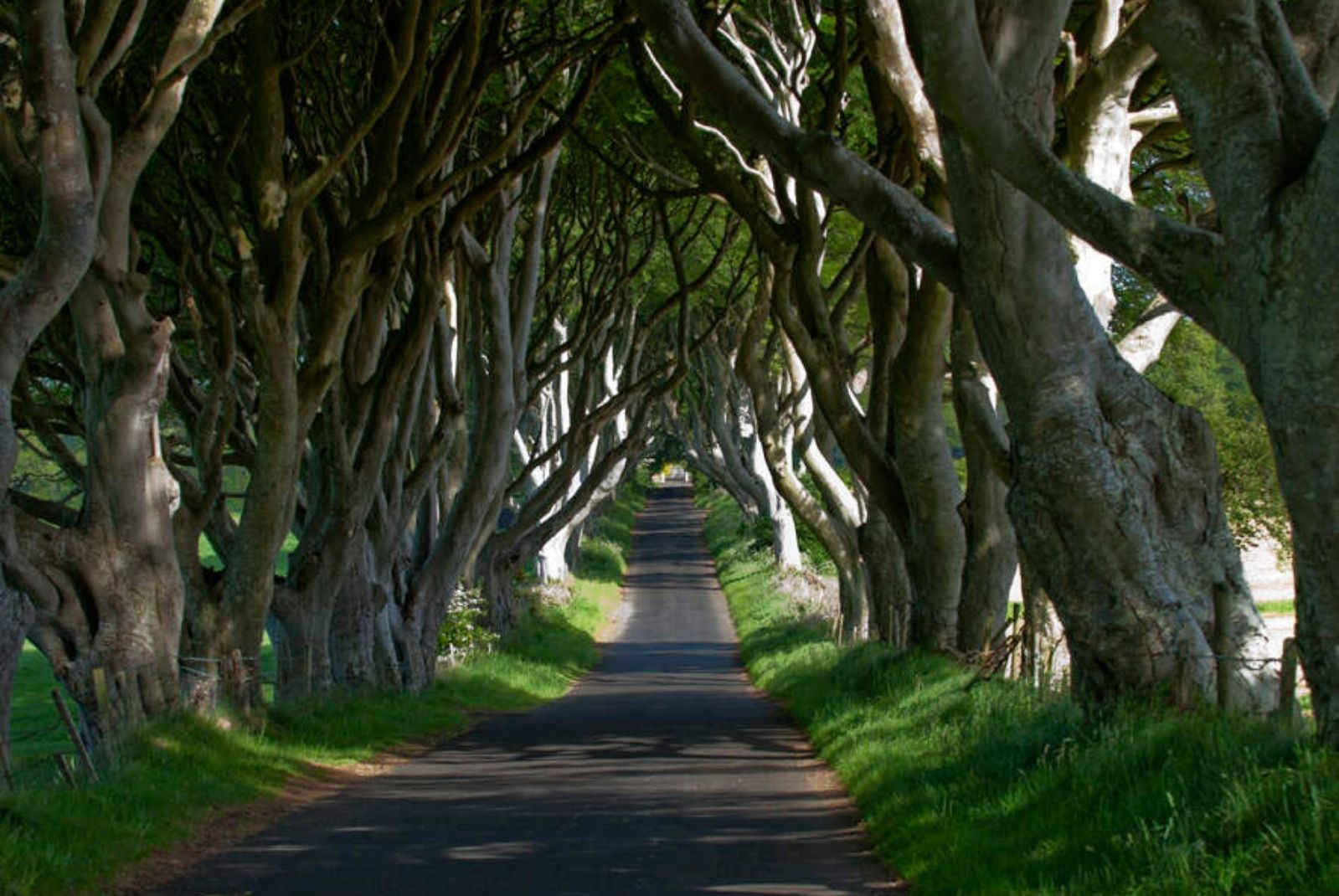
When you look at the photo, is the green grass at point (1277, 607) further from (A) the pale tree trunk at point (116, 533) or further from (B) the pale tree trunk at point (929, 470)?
(A) the pale tree trunk at point (116, 533)

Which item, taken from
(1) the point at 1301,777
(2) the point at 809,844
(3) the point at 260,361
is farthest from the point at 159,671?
(1) the point at 1301,777

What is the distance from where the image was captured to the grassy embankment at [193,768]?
26.3ft

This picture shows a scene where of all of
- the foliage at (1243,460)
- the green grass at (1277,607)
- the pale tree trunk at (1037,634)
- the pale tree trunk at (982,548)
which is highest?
the foliage at (1243,460)

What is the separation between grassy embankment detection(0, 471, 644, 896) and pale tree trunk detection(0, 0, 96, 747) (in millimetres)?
1027

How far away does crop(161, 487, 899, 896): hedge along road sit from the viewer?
25.4 ft

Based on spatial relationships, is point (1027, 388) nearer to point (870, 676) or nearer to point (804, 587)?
point (870, 676)

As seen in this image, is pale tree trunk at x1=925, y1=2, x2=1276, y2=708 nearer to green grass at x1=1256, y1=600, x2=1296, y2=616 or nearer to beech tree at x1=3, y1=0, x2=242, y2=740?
beech tree at x1=3, y1=0, x2=242, y2=740

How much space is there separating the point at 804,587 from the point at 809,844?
1113 inches

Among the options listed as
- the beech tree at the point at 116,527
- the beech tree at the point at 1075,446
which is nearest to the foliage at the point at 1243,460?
the beech tree at the point at 1075,446

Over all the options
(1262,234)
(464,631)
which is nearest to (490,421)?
(464,631)

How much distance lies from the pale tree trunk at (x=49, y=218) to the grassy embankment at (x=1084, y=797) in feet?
17.2

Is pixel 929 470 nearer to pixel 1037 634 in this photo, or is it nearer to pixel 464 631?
pixel 1037 634

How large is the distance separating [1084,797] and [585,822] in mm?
3252

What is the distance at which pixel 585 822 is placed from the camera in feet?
30.9
